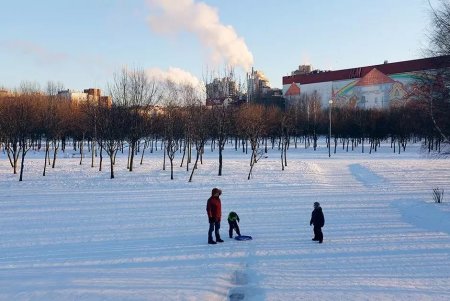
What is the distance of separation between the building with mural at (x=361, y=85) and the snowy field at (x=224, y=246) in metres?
61.6

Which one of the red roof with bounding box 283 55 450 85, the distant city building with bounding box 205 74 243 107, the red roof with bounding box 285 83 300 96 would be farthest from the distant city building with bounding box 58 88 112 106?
the red roof with bounding box 283 55 450 85

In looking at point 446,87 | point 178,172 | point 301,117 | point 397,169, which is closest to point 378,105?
point 301,117

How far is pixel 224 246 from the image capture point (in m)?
11.1

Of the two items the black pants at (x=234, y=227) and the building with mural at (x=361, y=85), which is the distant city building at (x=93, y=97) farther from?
the building with mural at (x=361, y=85)

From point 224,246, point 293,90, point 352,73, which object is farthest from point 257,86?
point 224,246

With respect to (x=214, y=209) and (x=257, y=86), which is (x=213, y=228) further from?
(x=257, y=86)

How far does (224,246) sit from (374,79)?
8082 cm

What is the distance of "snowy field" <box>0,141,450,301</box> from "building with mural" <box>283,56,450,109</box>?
61645 millimetres

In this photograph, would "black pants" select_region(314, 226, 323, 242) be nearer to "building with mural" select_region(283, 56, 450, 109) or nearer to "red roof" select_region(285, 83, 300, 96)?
"building with mural" select_region(283, 56, 450, 109)

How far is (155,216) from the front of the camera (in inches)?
610

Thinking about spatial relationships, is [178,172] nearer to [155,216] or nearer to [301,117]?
[155,216]

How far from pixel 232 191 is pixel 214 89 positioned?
1624 cm

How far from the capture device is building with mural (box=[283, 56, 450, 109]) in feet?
262

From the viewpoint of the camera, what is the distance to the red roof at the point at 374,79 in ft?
270
